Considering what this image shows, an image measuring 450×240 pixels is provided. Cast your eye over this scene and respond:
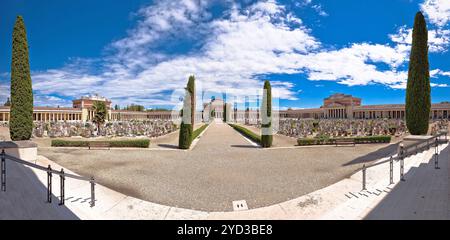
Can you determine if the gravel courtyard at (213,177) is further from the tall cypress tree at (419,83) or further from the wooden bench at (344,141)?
the wooden bench at (344,141)

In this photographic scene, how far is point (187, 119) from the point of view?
15617mm

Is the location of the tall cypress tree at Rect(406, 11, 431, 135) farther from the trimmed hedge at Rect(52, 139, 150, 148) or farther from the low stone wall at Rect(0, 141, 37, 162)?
the low stone wall at Rect(0, 141, 37, 162)

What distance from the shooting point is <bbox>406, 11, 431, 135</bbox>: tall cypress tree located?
36.7 feet

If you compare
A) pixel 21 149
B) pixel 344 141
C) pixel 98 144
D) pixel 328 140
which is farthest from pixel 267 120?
pixel 21 149

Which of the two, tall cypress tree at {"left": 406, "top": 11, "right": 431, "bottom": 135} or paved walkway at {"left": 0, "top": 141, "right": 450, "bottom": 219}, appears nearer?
paved walkway at {"left": 0, "top": 141, "right": 450, "bottom": 219}

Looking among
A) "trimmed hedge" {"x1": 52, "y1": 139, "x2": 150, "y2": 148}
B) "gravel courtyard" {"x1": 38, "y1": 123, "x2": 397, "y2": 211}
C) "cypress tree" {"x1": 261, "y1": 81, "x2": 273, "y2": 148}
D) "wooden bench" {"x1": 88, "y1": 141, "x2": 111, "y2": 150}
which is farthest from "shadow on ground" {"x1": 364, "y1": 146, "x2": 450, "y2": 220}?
"wooden bench" {"x1": 88, "y1": 141, "x2": 111, "y2": 150}

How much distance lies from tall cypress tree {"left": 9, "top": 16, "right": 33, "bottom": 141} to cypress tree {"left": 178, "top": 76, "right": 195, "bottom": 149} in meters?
8.02

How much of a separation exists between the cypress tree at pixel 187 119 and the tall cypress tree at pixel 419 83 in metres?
13.4

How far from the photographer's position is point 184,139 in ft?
48.1

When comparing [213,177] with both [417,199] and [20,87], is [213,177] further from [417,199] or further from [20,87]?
[20,87]

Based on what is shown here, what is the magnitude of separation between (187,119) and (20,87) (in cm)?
909
